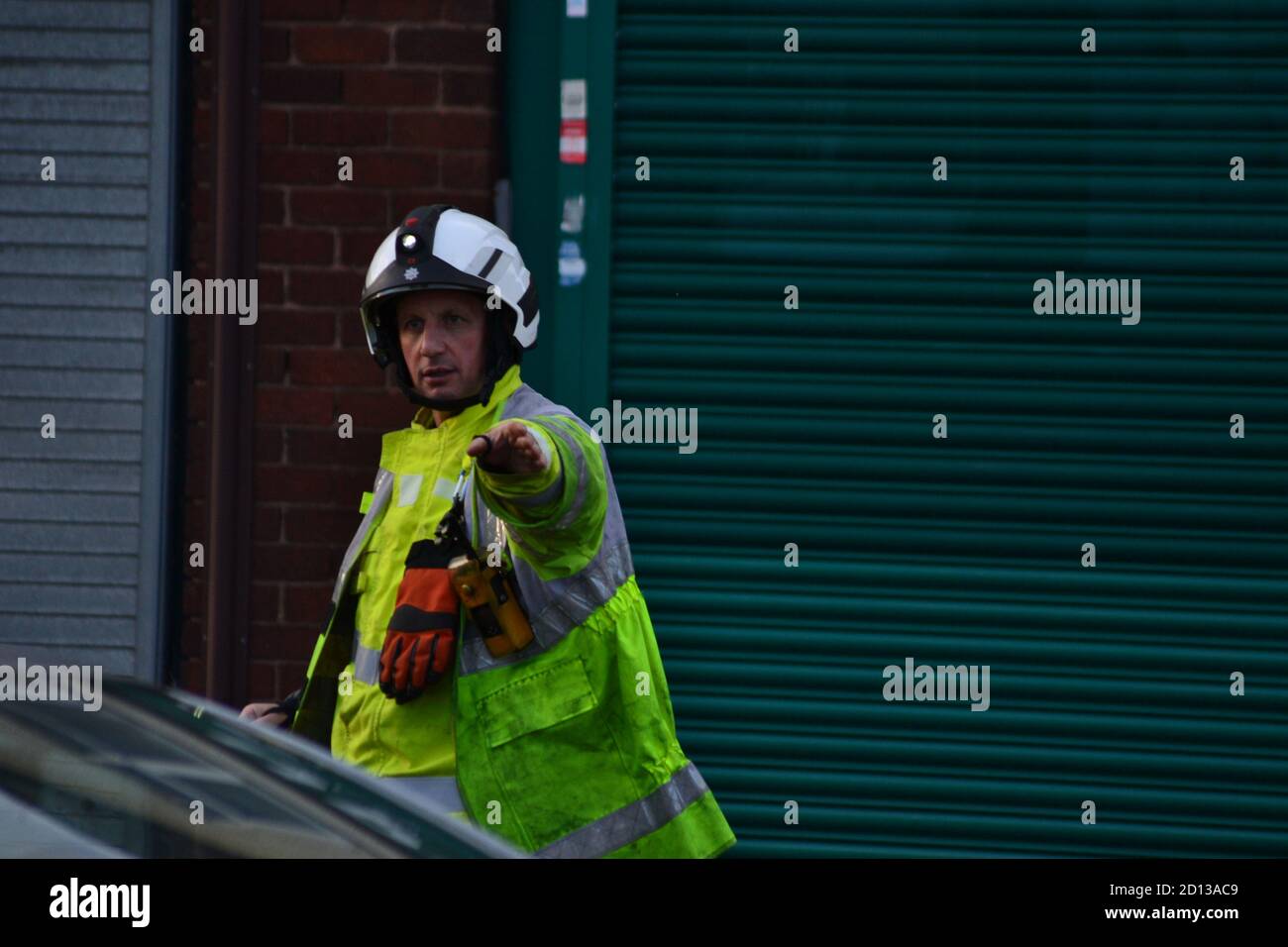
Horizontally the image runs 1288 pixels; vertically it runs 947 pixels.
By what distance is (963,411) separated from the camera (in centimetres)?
598

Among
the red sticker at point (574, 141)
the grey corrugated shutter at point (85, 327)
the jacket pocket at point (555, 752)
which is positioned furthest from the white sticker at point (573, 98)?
the jacket pocket at point (555, 752)

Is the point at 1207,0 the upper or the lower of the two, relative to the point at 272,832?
upper

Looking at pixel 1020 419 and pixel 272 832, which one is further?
pixel 1020 419

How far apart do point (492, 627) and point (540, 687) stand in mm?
175

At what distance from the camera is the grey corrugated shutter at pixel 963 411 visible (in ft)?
19.4

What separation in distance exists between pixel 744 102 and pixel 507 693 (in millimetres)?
3008

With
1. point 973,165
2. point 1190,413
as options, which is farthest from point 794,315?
point 1190,413

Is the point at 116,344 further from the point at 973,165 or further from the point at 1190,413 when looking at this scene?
the point at 1190,413

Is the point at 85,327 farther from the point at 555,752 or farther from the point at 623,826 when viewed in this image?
the point at 623,826

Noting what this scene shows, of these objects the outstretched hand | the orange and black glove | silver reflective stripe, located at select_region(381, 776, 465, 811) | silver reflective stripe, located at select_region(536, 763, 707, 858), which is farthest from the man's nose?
silver reflective stripe, located at select_region(536, 763, 707, 858)

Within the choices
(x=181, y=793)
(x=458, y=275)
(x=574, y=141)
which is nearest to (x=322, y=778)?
(x=181, y=793)

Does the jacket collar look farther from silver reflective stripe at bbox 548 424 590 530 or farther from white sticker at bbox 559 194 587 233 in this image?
white sticker at bbox 559 194 587 233

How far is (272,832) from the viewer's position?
242 centimetres

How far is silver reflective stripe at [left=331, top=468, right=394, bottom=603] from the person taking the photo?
3.99 m
